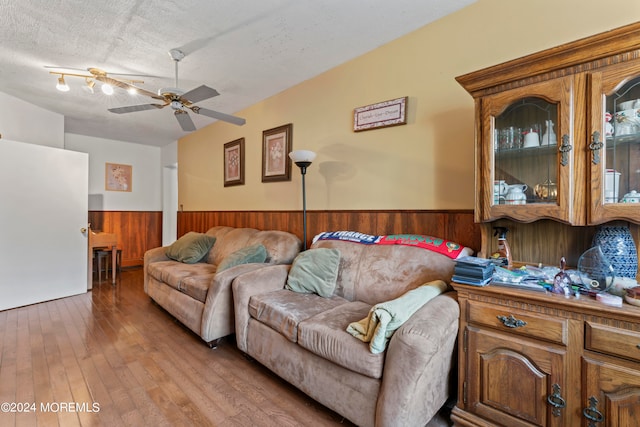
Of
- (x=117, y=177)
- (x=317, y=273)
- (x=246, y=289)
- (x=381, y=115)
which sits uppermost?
(x=381, y=115)

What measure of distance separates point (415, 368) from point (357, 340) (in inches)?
12.8

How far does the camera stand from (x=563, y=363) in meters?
1.23

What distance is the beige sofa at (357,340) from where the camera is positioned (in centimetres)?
131

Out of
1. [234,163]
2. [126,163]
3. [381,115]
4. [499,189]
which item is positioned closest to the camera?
[499,189]

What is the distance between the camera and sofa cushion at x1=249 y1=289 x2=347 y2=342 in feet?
6.01

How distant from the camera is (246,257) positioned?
2.74 meters

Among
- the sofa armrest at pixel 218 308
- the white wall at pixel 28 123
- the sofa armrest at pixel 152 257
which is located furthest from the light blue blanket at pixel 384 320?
the white wall at pixel 28 123

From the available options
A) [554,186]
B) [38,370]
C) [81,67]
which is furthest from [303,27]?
[38,370]

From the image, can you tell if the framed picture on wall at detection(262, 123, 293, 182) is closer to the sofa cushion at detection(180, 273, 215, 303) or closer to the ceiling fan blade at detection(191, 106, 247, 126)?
the ceiling fan blade at detection(191, 106, 247, 126)

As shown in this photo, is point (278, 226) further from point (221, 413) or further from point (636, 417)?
point (636, 417)

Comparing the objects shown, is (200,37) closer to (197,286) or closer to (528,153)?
(197,286)

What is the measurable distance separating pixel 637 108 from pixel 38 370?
3865mm

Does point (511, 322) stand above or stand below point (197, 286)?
above

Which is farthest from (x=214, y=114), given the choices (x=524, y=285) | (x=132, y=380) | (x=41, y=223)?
(x=41, y=223)
